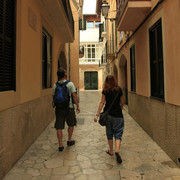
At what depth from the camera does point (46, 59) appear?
21.0 ft

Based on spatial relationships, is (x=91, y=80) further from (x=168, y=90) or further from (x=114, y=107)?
(x=114, y=107)

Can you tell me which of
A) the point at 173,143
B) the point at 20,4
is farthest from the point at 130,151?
the point at 20,4

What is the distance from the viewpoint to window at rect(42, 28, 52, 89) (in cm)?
618

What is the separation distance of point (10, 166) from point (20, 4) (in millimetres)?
3341

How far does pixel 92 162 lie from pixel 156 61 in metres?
3.14

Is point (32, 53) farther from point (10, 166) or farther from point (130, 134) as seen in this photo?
point (130, 134)

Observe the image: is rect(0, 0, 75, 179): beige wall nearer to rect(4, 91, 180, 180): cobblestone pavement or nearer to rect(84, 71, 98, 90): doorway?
rect(4, 91, 180, 180): cobblestone pavement

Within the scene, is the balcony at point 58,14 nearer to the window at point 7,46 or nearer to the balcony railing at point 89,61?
the window at point 7,46

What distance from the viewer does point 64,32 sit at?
8008 millimetres

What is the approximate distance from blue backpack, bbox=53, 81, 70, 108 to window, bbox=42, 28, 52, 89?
7.59 feet

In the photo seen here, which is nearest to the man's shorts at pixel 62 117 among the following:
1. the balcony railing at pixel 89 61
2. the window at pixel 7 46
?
the window at pixel 7 46

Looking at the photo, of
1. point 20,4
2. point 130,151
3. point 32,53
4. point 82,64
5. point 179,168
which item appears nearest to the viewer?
point 179,168

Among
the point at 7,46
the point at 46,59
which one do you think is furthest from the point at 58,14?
the point at 7,46

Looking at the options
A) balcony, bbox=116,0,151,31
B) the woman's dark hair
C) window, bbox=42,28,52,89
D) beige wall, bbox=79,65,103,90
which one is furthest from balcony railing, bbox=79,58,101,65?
the woman's dark hair
